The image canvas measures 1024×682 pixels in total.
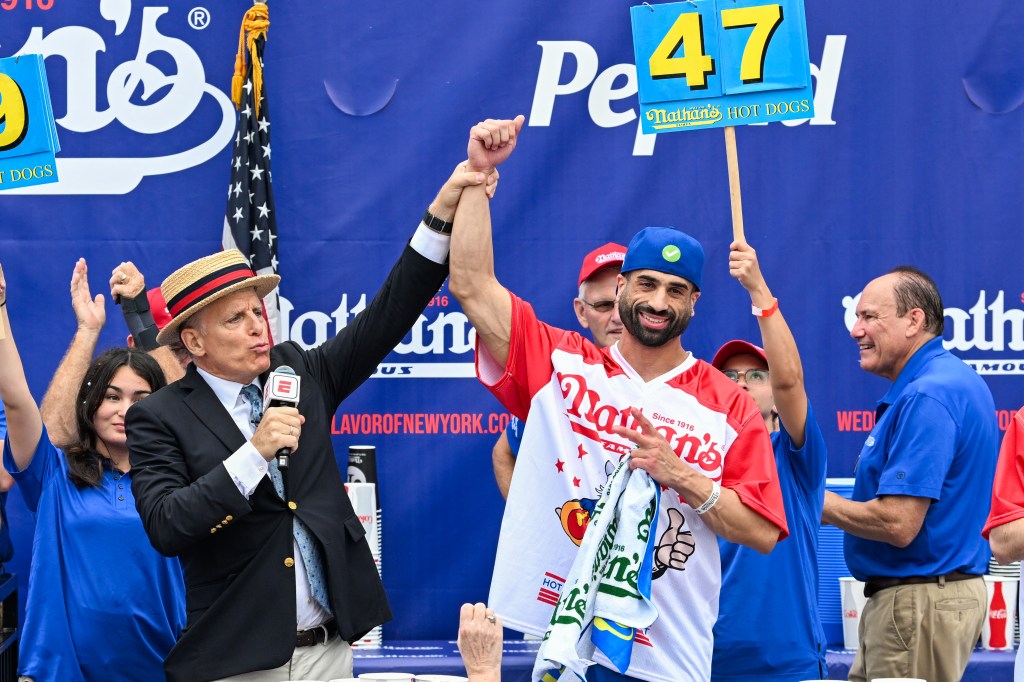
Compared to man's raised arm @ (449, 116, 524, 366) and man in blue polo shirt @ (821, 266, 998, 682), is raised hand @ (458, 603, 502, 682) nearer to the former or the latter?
man's raised arm @ (449, 116, 524, 366)

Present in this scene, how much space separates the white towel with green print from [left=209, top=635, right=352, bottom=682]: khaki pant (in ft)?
1.70

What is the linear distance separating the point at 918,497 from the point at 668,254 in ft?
4.68

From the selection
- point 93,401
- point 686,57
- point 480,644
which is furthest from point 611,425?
point 93,401

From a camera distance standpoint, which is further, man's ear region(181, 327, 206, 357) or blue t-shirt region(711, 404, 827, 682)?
blue t-shirt region(711, 404, 827, 682)

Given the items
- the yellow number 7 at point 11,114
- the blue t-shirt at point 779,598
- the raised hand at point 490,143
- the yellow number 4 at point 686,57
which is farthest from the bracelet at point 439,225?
the yellow number 7 at point 11,114

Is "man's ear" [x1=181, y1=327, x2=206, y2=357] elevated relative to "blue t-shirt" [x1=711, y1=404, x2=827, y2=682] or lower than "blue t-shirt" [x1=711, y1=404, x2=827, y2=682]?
elevated

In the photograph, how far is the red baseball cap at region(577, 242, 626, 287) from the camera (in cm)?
439

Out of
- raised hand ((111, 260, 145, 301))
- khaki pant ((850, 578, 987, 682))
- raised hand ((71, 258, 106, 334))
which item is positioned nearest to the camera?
khaki pant ((850, 578, 987, 682))

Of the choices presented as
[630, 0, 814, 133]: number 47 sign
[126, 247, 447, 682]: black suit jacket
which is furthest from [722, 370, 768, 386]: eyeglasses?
[126, 247, 447, 682]: black suit jacket

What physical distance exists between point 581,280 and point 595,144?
0.82 meters

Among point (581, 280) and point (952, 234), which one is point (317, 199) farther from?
point (952, 234)

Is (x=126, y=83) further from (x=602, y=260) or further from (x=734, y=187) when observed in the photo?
(x=734, y=187)

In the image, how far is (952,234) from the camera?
513cm

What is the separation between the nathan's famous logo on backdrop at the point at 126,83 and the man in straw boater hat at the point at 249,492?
204 centimetres
